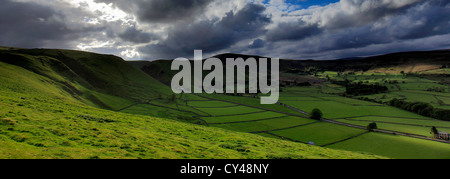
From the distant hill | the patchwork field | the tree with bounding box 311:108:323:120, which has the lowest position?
the patchwork field

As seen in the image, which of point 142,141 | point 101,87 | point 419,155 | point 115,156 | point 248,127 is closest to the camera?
point 115,156

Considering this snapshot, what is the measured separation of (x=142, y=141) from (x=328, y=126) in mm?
86674

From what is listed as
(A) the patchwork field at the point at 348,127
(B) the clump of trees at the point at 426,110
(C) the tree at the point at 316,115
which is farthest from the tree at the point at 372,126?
(B) the clump of trees at the point at 426,110

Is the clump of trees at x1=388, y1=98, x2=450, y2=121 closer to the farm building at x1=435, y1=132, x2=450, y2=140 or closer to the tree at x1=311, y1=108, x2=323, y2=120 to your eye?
the farm building at x1=435, y1=132, x2=450, y2=140

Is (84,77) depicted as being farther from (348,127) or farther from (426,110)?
(426,110)

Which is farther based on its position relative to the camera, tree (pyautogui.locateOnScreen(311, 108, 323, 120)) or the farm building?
tree (pyautogui.locateOnScreen(311, 108, 323, 120))

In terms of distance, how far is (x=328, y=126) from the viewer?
296ft

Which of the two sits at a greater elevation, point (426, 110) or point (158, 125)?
point (158, 125)

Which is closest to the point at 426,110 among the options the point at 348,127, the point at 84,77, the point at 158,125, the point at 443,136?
the point at 443,136

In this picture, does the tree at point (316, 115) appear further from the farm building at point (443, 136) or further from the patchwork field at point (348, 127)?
the farm building at point (443, 136)

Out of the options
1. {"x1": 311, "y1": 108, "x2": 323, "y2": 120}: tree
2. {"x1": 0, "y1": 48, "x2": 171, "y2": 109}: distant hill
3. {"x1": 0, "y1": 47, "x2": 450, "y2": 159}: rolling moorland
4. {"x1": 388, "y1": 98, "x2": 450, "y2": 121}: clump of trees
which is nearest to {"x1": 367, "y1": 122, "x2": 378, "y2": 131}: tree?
{"x1": 0, "y1": 47, "x2": 450, "y2": 159}: rolling moorland
